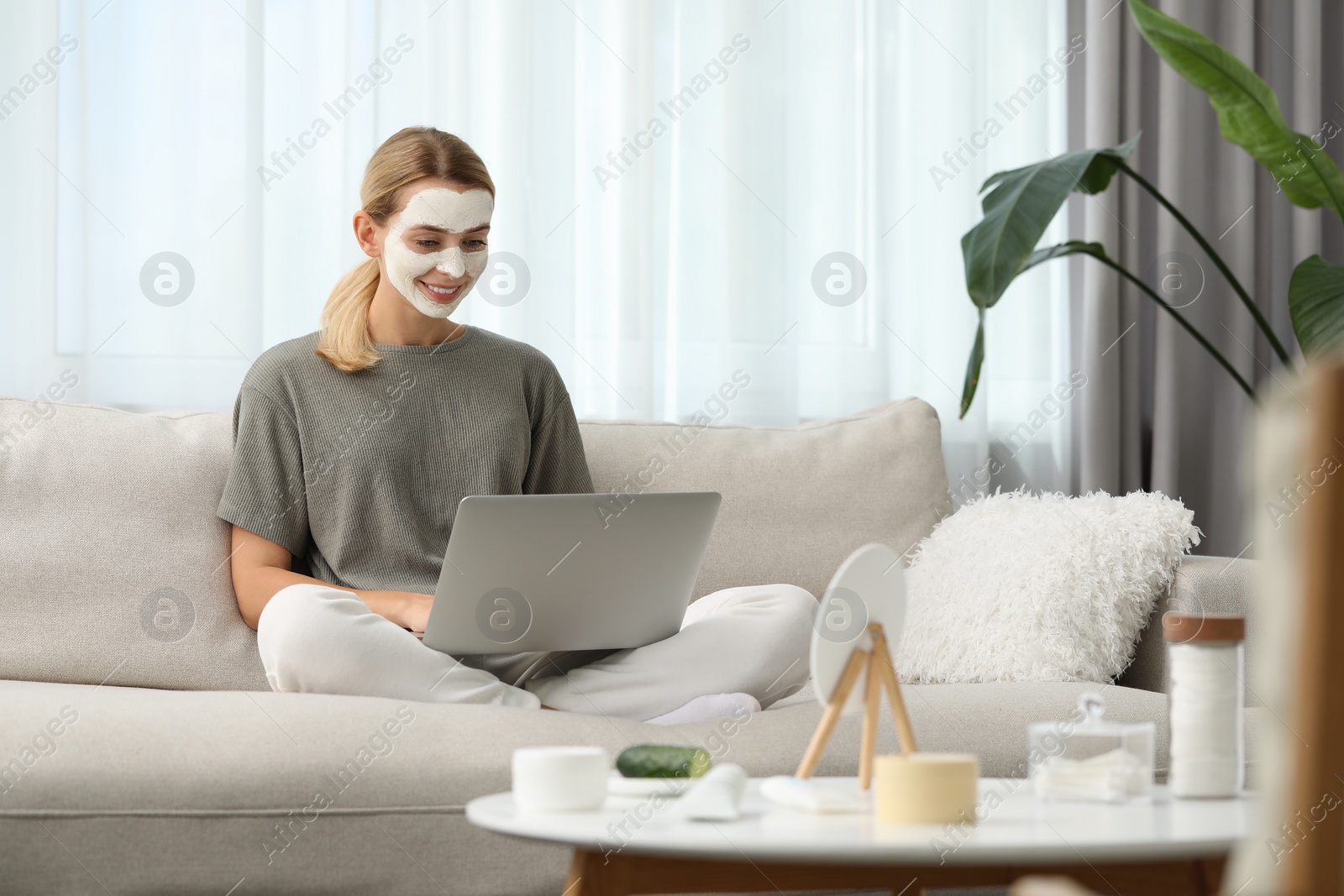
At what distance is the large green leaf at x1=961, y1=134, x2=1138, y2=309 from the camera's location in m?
1.69

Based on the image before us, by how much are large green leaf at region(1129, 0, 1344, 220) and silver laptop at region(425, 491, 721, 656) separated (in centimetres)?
95

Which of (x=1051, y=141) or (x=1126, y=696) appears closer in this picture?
(x=1126, y=696)

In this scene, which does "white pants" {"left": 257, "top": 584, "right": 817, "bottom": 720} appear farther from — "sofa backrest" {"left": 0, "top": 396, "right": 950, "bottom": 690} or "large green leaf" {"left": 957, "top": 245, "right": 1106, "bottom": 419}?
"large green leaf" {"left": 957, "top": 245, "right": 1106, "bottom": 419}

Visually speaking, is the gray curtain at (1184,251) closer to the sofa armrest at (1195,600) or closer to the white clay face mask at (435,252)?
the sofa armrest at (1195,600)

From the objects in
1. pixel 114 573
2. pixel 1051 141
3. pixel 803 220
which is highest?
pixel 1051 141

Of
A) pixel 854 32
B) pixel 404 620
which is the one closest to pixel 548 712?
pixel 404 620

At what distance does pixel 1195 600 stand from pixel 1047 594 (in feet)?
0.69

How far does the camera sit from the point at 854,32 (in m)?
2.50

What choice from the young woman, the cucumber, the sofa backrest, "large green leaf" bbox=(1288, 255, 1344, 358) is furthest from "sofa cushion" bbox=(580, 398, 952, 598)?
the cucumber

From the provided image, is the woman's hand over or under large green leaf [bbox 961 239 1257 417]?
under

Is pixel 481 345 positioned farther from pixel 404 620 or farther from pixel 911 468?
pixel 911 468

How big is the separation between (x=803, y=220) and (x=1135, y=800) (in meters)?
1.73

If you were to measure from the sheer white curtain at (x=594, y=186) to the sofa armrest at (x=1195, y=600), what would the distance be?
0.74 metres

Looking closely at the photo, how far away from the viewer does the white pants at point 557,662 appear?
1421 mm
